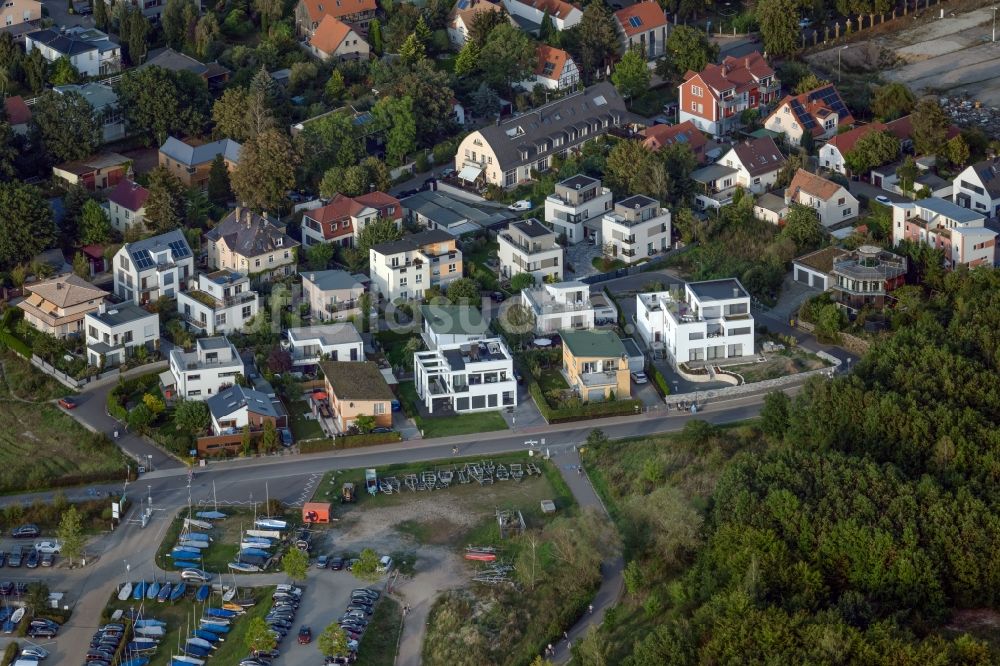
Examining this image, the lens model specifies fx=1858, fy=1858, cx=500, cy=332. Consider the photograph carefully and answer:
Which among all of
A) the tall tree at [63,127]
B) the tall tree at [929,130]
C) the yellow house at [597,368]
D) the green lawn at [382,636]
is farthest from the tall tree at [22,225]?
the tall tree at [929,130]

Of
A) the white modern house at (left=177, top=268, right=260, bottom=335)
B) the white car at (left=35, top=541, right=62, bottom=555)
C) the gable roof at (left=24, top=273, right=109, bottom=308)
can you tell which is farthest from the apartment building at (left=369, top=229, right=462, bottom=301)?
the white car at (left=35, top=541, right=62, bottom=555)

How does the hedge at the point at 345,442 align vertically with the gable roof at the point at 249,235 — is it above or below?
below

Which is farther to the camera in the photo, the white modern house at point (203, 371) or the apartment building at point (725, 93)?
the apartment building at point (725, 93)

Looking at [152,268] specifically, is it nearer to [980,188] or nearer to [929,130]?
[980,188]

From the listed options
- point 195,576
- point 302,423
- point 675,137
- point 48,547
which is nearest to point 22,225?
point 302,423

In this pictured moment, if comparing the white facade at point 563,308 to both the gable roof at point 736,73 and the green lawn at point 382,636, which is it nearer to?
the green lawn at point 382,636

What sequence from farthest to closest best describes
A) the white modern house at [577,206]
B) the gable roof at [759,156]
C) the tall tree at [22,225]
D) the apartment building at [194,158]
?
the apartment building at [194,158]
the gable roof at [759,156]
the white modern house at [577,206]
the tall tree at [22,225]

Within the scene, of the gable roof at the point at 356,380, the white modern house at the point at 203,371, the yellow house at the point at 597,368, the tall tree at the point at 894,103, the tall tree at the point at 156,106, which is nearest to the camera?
the gable roof at the point at 356,380
